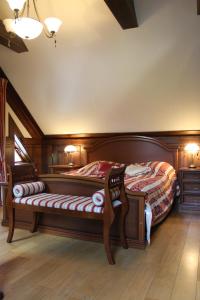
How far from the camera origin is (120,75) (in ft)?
14.1

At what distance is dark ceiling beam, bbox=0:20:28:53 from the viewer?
11.5 feet

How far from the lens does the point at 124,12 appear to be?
9.77 feet

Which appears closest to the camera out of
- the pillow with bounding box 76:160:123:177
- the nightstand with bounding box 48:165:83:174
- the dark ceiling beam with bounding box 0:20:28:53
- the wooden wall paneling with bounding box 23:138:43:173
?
the dark ceiling beam with bounding box 0:20:28:53

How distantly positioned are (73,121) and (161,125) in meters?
1.78

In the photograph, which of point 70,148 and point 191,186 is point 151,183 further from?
point 70,148

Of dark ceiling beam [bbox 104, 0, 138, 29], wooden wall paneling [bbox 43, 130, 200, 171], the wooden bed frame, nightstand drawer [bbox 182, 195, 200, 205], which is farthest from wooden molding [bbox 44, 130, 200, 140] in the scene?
dark ceiling beam [bbox 104, 0, 138, 29]

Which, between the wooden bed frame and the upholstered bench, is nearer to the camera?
the upholstered bench

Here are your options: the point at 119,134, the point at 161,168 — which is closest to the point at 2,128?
the point at 119,134

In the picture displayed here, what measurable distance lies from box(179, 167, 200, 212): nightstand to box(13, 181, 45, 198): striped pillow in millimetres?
2304

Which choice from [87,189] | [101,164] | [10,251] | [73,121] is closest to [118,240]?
[87,189]

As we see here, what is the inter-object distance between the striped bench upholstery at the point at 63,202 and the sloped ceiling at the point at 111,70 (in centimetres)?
220

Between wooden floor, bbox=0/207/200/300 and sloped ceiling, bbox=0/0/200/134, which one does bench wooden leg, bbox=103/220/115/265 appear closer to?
wooden floor, bbox=0/207/200/300

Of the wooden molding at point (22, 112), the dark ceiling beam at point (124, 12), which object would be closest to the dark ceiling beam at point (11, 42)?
the wooden molding at point (22, 112)

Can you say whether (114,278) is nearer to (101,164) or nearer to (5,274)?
(5,274)
